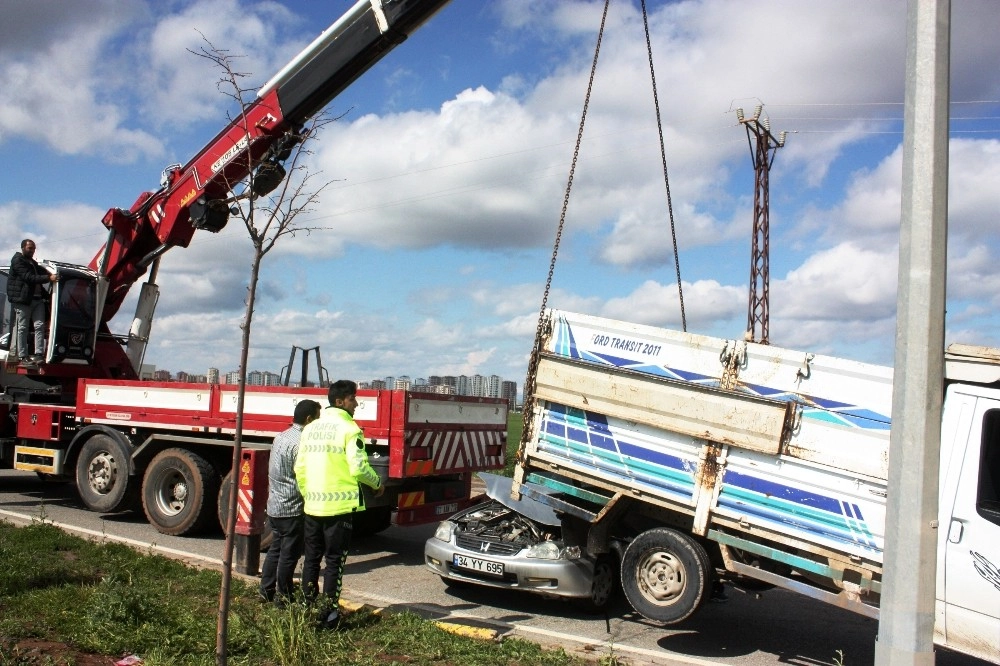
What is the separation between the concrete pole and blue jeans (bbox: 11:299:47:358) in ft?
37.4

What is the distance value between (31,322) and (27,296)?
0.47m

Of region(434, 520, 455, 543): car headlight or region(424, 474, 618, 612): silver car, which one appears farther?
region(434, 520, 455, 543): car headlight

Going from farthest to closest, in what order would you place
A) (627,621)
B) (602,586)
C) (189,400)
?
(189,400) → (602,586) → (627,621)

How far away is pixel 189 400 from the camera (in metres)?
10.1

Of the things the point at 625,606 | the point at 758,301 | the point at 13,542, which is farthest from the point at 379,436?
the point at 758,301

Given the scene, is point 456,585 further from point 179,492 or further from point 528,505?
point 179,492

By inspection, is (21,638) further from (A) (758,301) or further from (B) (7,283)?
(A) (758,301)

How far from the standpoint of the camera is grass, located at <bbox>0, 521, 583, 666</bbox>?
5.12m

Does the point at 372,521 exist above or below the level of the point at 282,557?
below

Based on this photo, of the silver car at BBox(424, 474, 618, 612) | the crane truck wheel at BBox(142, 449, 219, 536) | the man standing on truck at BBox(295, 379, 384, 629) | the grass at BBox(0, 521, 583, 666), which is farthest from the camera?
the crane truck wheel at BBox(142, 449, 219, 536)

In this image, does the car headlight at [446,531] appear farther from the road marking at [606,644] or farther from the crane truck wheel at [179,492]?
the crane truck wheel at [179,492]

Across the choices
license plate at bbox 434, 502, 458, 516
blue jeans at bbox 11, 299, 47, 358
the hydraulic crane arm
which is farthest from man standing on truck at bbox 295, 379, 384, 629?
blue jeans at bbox 11, 299, 47, 358

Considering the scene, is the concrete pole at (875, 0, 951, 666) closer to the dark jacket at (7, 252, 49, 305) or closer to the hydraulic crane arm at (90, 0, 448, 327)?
the hydraulic crane arm at (90, 0, 448, 327)

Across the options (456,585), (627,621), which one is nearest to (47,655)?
(456,585)
